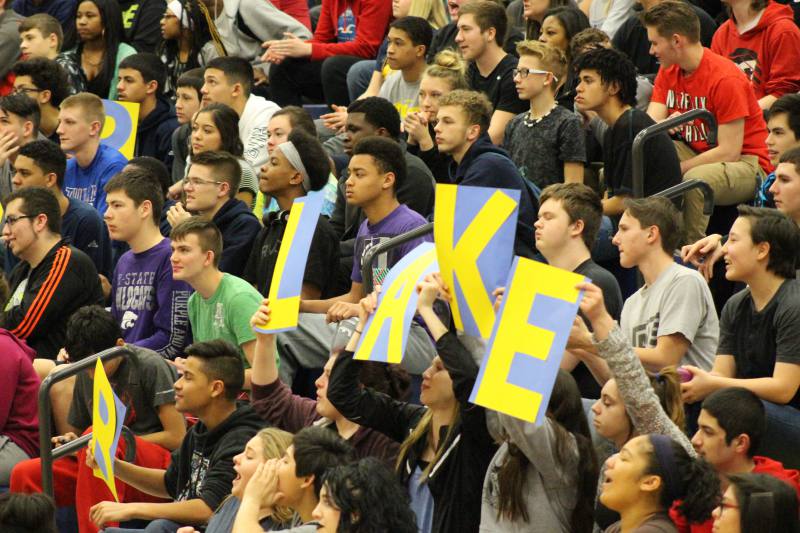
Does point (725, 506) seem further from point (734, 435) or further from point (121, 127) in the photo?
point (121, 127)

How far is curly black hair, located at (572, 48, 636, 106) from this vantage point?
793 centimetres

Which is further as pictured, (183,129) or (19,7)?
(19,7)

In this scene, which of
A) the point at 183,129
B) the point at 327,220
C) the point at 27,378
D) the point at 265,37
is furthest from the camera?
the point at 265,37

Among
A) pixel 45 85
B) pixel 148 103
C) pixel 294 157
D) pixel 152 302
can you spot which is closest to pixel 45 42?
pixel 45 85

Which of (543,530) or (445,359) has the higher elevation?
(445,359)

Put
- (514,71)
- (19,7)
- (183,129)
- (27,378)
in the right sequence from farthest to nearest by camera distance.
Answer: (19,7)
(183,129)
(514,71)
(27,378)

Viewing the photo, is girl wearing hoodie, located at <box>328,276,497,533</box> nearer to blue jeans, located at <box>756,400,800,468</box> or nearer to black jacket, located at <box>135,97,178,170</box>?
blue jeans, located at <box>756,400,800,468</box>

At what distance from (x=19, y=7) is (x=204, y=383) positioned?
7.06m

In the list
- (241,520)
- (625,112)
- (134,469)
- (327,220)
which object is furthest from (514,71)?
(241,520)

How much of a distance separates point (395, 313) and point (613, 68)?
3.03m

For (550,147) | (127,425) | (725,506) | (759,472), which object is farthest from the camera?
(550,147)

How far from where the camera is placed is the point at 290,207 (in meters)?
7.82

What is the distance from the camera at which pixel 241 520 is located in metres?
5.34

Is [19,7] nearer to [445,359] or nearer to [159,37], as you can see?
[159,37]
